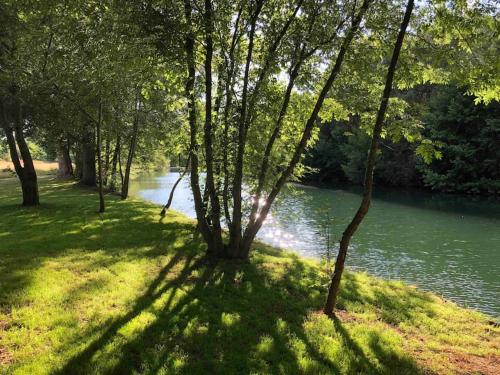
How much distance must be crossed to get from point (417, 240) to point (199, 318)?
1896cm

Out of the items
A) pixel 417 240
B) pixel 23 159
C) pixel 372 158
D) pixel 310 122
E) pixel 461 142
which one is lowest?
pixel 417 240

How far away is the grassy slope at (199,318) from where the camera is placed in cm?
671

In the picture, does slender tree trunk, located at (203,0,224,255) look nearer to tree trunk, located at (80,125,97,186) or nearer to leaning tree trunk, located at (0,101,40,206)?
leaning tree trunk, located at (0,101,40,206)

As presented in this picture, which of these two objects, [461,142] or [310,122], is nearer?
[310,122]

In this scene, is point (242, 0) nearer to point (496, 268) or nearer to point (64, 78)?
point (64, 78)

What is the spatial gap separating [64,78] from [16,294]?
11.3 meters

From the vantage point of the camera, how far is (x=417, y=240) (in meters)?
24.1

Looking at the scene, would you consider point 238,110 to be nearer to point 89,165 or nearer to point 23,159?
point 23,159

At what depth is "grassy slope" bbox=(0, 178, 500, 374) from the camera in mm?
6711

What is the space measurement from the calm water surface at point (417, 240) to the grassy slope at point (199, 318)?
233cm

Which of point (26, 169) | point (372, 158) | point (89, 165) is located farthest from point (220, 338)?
point (89, 165)

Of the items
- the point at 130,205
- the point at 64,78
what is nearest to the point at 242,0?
the point at 64,78

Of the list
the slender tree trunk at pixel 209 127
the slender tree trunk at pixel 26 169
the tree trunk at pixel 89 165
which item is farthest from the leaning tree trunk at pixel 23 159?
the tree trunk at pixel 89 165

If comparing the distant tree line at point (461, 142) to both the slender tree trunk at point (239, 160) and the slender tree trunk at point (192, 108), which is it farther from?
the slender tree trunk at point (192, 108)
